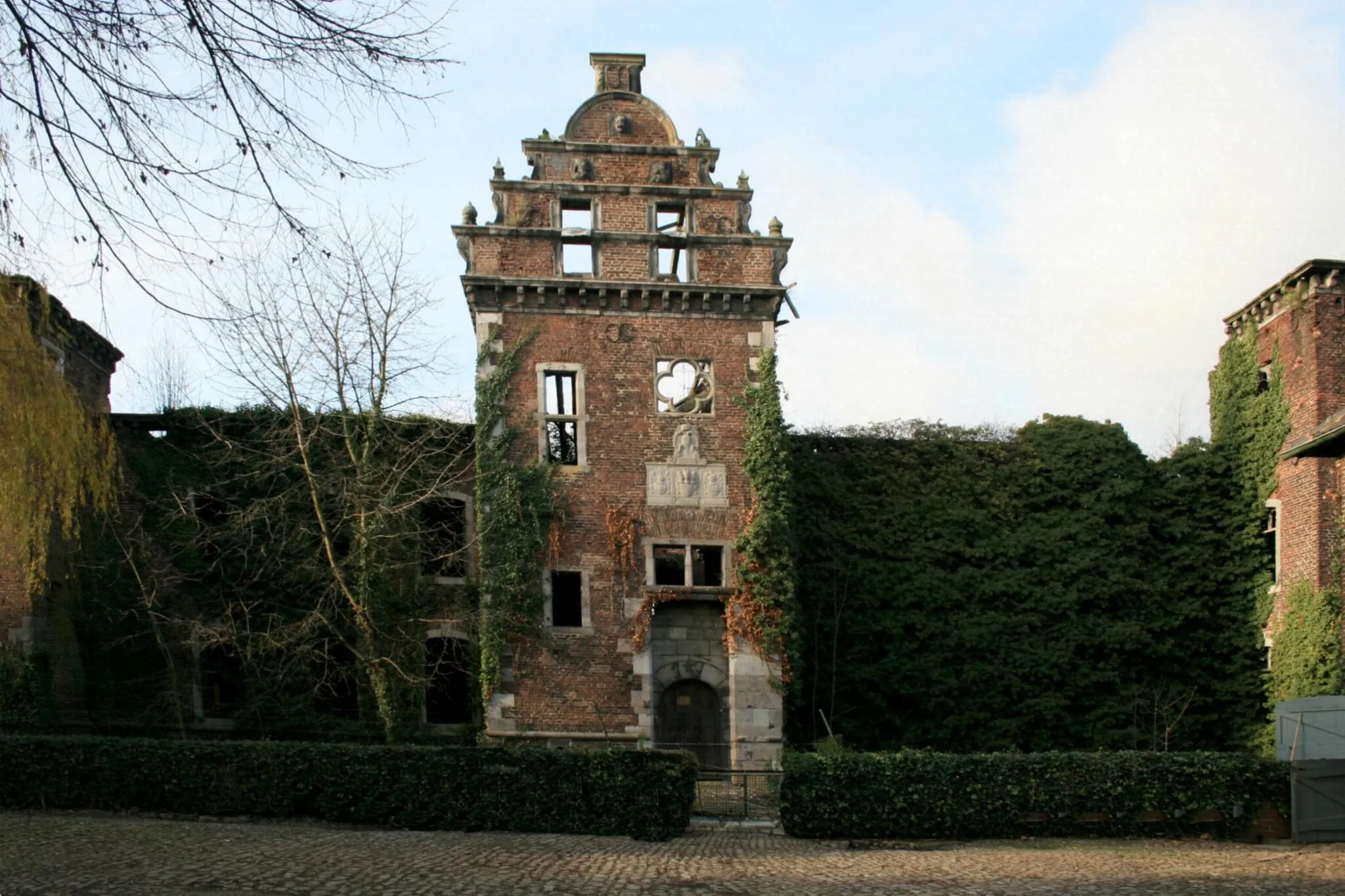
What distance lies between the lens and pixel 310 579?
85.5 feet

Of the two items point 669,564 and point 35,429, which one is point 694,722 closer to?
point 669,564

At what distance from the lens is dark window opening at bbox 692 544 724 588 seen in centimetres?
2552

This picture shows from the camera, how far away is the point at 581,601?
2531cm

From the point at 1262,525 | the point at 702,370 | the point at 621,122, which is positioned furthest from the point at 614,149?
the point at 1262,525

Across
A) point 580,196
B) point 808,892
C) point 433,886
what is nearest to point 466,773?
point 433,886

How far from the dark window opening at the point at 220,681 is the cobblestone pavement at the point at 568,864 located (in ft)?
24.4

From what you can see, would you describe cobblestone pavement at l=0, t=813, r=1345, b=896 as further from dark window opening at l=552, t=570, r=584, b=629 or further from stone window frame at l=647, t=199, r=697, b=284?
stone window frame at l=647, t=199, r=697, b=284

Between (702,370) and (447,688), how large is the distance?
25.4ft

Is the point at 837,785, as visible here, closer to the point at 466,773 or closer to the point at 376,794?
the point at 466,773

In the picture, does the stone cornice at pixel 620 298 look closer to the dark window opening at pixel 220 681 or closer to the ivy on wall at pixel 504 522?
the ivy on wall at pixel 504 522

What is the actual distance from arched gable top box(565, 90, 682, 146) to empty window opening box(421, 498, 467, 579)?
748 cm

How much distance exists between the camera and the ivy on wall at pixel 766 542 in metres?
24.9

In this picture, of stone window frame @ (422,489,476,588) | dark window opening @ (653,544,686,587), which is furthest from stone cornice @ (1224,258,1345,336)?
stone window frame @ (422,489,476,588)

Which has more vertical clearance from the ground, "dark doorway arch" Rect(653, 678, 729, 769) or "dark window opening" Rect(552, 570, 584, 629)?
"dark window opening" Rect(552, 570, 584, 629)
